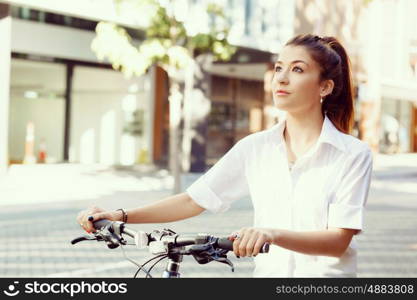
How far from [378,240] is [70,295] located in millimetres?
9109

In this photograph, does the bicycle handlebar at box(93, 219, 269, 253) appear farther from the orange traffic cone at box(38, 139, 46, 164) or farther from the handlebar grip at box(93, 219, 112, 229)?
the orange traffic cone at box(38, 139, 46, 164)

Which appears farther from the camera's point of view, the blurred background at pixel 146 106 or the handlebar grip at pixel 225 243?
the blurred background at pixel 146 106

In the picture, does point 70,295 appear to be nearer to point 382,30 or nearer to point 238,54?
point 238,54

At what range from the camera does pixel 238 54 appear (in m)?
27.6

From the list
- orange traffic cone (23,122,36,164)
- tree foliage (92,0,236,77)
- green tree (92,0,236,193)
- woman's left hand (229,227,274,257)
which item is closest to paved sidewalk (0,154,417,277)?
orange traffic cone (23,122,36,164)

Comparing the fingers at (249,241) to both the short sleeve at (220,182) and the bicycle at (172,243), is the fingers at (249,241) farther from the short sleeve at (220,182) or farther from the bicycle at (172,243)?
the short sleeve at (220,182)

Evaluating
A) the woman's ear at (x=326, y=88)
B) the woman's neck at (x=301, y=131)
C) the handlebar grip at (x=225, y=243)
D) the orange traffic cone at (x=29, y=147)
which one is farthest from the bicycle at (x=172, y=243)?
the orange traffic cone at (x=29, y=147)

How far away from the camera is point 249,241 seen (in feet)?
7.25

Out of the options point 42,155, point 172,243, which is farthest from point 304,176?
point 42,155

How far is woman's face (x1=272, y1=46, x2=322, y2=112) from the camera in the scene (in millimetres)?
2707

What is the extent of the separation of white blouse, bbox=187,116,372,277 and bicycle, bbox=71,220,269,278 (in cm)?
35

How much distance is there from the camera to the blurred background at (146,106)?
11.6 meters

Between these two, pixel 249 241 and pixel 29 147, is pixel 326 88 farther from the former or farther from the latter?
pixel 29 147

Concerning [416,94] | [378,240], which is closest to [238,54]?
[378,240]
